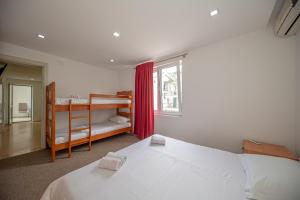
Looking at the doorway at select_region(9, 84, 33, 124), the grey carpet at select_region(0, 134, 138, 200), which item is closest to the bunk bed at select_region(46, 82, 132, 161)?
the grey carpet at select_region(0, 134, 138, 200)

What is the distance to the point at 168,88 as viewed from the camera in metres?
3.12

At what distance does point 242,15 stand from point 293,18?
1.72ft

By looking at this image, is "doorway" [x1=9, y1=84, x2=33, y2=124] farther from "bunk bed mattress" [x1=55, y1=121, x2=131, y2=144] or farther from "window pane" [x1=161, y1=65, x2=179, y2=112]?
"window pane" [x1=161, y1=65, x2=179, y2=112]

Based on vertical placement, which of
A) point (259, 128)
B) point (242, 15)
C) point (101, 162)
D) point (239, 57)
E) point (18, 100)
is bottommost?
point (101, 162)

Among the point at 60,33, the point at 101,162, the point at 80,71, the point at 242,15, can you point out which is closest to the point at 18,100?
the point at 80,71

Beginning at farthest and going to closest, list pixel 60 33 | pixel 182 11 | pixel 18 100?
pixel 18 100
pixel 60 33
pixel 182 11

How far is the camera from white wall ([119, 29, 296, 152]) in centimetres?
166

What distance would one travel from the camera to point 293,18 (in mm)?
1315

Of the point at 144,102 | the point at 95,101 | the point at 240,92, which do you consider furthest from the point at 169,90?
the point at 95,101

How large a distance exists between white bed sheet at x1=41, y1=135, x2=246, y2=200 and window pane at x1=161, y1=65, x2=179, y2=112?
171 cm

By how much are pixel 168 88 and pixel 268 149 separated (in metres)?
2.20

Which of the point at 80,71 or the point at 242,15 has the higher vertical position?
the point at 242,15

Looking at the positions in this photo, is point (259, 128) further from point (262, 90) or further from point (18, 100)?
point (18, 100)

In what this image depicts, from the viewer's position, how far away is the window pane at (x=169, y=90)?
2953 millimetres
